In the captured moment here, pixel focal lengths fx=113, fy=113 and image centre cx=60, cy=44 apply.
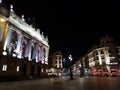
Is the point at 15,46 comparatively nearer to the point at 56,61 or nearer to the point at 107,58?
the point at 107,58

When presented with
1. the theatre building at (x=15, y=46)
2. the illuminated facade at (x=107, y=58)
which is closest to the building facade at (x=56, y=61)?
the illuminated facade at (x=107, y=58)

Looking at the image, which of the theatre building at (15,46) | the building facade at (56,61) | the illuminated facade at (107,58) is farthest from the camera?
the building facade at (56,61)

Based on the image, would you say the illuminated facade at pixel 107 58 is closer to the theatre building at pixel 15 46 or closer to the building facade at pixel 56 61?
the theatre building at pixel 15 46

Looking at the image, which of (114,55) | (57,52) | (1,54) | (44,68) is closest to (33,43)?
(44,68)

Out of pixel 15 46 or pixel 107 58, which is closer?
pixel 15 46

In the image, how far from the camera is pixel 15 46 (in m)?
37.9

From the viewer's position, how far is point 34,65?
150 ft

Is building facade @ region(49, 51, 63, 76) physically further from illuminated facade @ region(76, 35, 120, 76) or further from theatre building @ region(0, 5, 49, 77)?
theatre building @ region(0, 5, 49, 77)

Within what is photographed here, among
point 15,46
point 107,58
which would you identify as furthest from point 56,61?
point 15,46

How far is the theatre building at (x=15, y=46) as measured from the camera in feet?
105

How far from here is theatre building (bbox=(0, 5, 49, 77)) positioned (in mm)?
31883

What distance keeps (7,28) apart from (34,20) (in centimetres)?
2436

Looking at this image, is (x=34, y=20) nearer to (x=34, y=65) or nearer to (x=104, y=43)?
(x=34, y=65)

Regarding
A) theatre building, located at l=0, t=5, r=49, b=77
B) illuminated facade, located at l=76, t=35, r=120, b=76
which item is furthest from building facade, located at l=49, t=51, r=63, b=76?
theatre building, located at l=0, t=5, r=49, b=77
